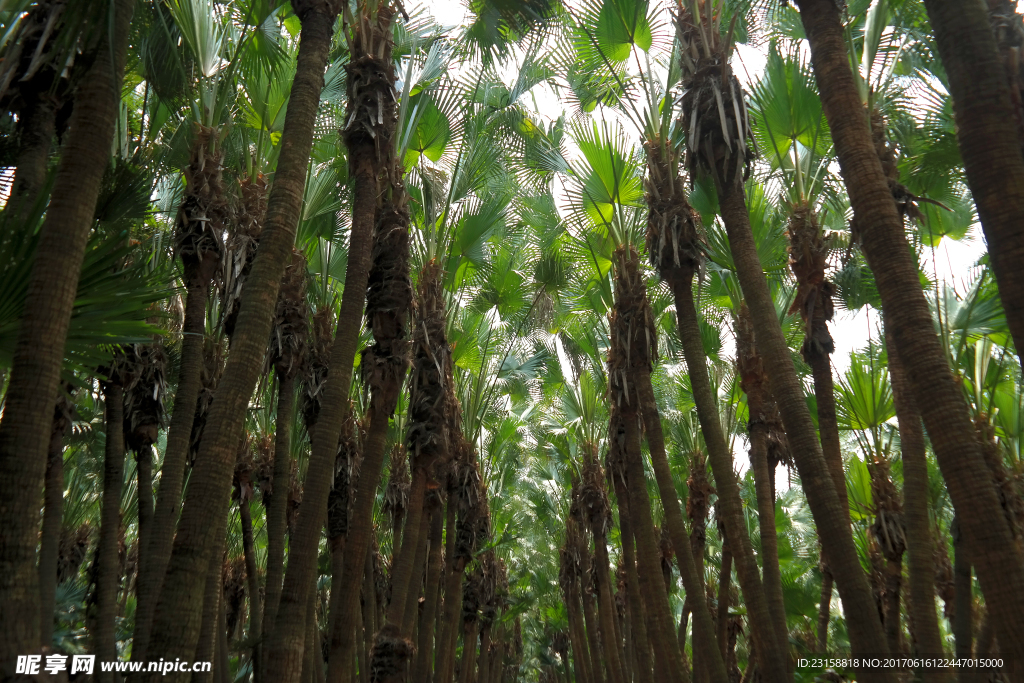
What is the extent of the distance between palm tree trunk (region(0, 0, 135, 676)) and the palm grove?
2 centimetres

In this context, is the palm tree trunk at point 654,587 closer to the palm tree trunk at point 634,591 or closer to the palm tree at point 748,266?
the palm tree trunk at point 634,591

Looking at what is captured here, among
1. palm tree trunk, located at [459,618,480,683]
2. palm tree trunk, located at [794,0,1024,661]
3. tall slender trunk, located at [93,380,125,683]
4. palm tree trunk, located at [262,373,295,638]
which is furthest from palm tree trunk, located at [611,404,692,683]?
palm tree trunk, located at [459,618,480,683]

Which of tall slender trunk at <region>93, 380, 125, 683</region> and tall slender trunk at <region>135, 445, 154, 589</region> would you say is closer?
tall slender trunk at <region>93, 380, 125, 683</region>

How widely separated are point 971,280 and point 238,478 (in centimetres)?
1428

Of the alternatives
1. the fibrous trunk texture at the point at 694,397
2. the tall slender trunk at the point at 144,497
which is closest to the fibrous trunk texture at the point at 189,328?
the tall slender trunk at the point at 144,497

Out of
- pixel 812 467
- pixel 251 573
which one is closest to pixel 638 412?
pixel 812 467

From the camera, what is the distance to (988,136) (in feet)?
13.6

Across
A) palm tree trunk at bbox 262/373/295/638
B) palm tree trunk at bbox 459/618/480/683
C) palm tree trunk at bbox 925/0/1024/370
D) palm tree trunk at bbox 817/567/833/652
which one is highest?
palm tree trunk at bbox 925/0/1024/370

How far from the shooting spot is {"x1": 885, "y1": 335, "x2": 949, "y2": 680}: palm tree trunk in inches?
311

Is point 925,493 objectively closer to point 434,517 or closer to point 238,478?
point 434,517

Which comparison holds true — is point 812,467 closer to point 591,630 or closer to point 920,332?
point 920,332

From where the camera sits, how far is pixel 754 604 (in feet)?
26.1

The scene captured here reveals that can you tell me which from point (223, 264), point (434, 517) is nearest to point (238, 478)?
point (434, 517)

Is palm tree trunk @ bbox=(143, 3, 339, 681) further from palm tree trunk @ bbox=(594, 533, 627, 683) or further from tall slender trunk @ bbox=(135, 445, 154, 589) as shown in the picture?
palm tree trunk @ bbox=(594, 533, 627, 683)
